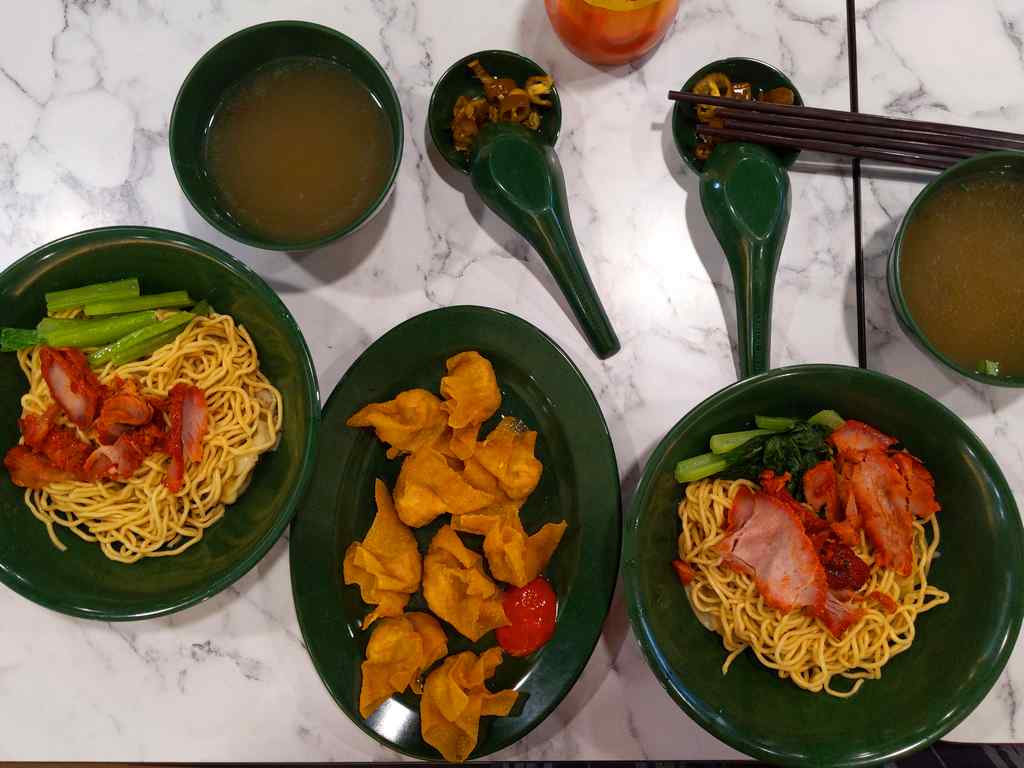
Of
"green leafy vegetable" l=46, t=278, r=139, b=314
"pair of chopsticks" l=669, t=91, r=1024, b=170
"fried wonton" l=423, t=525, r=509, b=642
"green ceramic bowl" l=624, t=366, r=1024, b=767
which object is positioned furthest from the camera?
"pair of chopsticks" l=669, t=91, r=1024, b=170

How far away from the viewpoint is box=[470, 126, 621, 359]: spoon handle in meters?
1.80

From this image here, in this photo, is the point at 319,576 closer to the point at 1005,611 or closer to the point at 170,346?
the point at 170,346

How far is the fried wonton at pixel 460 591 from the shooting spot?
174cm

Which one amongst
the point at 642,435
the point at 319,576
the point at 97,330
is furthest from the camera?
the point at 642,435

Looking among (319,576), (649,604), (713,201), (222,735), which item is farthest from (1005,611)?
(222,735)

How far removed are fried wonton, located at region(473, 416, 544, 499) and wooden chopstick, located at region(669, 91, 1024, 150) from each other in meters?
0.90

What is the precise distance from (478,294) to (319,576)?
794 mm

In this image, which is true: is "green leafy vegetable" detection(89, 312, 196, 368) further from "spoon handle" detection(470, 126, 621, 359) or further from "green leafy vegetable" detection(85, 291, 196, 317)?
"spoon handle" detection(470, 126, 621, 359)

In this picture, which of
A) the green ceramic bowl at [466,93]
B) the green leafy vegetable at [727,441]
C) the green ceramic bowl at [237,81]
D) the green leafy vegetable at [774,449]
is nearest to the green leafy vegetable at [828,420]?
the green leafy vegetable at [774,449]

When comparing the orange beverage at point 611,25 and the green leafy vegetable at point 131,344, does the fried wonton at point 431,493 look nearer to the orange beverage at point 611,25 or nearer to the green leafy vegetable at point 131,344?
the green leafy vegetable at point 131,344

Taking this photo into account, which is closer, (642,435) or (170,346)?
(170,346)

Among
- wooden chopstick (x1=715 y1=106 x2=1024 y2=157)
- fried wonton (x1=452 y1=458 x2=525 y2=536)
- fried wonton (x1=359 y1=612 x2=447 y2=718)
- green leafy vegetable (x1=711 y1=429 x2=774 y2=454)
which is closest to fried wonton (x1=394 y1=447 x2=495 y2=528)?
fried wonton (x1=452 y1=458 x2=525 y2=536)

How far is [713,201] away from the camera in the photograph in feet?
6.08

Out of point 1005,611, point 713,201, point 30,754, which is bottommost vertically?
point 30,754
